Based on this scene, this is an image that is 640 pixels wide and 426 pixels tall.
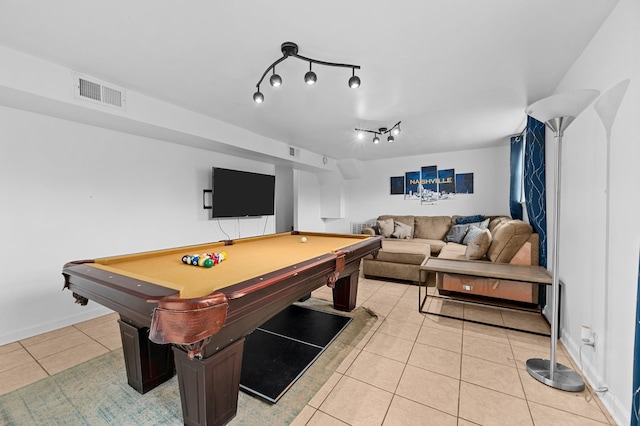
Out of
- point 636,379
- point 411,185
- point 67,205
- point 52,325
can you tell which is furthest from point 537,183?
point 52,325

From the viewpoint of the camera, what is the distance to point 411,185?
6.12m

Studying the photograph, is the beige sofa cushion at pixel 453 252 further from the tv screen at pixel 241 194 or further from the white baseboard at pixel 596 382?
the tv screen at pixel 241 194

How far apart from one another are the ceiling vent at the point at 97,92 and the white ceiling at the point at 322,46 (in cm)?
8

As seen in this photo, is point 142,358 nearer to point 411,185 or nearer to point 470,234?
point 470,234

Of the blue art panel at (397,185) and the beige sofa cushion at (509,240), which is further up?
the blue art panel at (397,185)

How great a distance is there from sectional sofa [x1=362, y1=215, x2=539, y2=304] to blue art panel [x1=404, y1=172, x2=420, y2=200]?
1.68ft

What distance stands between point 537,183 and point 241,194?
12.8 ft

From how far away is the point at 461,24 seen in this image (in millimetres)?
1676

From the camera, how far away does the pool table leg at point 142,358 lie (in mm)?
1630

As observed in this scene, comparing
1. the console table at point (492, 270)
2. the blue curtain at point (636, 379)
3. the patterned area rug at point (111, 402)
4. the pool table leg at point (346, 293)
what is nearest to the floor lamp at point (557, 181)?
the blue curtain at point (636, 379)

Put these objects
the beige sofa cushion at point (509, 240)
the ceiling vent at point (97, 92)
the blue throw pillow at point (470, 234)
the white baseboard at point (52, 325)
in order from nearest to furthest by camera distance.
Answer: the ceiling vent at point (97, 92), the white baseboard at point (52, 325), the beige sofa cushion at point (509, 240), the blue throw pillow at point (470, 234)

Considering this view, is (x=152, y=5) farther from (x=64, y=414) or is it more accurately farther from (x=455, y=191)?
(x=455, y=191)

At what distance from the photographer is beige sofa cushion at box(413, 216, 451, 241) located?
5.47m

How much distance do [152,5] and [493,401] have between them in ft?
10.1
